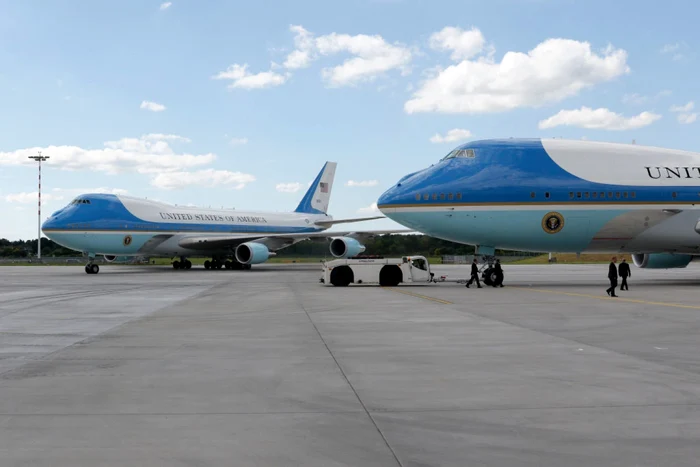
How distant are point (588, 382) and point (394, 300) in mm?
11842

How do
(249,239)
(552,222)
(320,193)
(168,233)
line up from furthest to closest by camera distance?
(320,193)
(249,239)
(168,233)
(552,222)

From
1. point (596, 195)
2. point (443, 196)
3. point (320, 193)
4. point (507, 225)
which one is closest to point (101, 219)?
point (320, 193)

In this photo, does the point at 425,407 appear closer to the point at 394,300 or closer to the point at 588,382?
the point at 588,382

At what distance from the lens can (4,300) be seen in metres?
19.2

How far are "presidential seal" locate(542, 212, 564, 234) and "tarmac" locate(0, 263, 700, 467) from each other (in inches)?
426

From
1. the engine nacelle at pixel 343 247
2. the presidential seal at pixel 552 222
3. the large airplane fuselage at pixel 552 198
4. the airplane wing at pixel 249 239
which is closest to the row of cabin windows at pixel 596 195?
the large airplane fuselage at pixel 552 198

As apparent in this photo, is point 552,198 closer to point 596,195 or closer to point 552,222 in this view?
point 552,222

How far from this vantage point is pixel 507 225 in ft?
78.7

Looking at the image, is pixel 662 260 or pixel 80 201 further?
pixel 80 201

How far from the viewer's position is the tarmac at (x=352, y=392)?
4.53 m

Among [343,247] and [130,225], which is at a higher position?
[130,225]

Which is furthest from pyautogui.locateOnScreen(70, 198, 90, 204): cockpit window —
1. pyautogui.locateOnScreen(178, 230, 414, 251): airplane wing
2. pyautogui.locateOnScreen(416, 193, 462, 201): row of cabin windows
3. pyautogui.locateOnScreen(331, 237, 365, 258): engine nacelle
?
pyautogui.locateOnScreen(416, 193, 462, 201): row of cabin windows

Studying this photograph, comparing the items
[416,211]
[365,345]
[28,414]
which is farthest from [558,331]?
[416,211]

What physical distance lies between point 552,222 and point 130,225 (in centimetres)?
2820
